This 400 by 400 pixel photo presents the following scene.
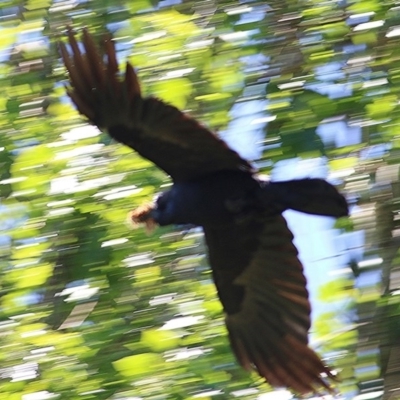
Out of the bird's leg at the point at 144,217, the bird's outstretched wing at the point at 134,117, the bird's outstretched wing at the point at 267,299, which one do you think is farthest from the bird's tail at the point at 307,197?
the bird's leg at the point at 144,217

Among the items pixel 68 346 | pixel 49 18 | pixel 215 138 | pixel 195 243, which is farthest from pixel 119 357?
pixel 49 18

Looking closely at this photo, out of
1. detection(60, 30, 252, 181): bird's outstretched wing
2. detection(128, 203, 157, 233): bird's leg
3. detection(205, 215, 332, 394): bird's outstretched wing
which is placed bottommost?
detection(205, 215, 332, 394): bird's outstretched wing

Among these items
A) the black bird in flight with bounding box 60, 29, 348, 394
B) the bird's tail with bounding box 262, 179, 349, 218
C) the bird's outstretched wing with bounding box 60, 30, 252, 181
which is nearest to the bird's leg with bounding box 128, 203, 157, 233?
the black bird in flight with bounding box 60, 29, 348, 394

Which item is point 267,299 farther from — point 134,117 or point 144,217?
point 134,117

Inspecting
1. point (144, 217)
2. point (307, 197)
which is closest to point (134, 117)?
point (144, 217)

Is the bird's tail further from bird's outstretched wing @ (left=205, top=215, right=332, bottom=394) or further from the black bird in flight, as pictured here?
bird's outstretched wing @ (left=205, top=215, right=332, bottom=394)

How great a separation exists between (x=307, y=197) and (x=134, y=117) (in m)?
0.68

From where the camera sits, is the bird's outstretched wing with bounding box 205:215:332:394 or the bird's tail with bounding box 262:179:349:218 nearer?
the bird's tail with bounding box 262:179:349:218

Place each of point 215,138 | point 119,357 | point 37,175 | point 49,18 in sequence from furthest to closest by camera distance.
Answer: point 49,18
point 37,175
point 119,357
point 215,138

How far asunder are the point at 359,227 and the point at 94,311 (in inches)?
42.8

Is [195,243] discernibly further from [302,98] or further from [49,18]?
[49,18]

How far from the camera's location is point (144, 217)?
4.00 m

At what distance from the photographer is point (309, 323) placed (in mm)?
4195

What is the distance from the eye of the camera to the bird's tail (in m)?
3.63
